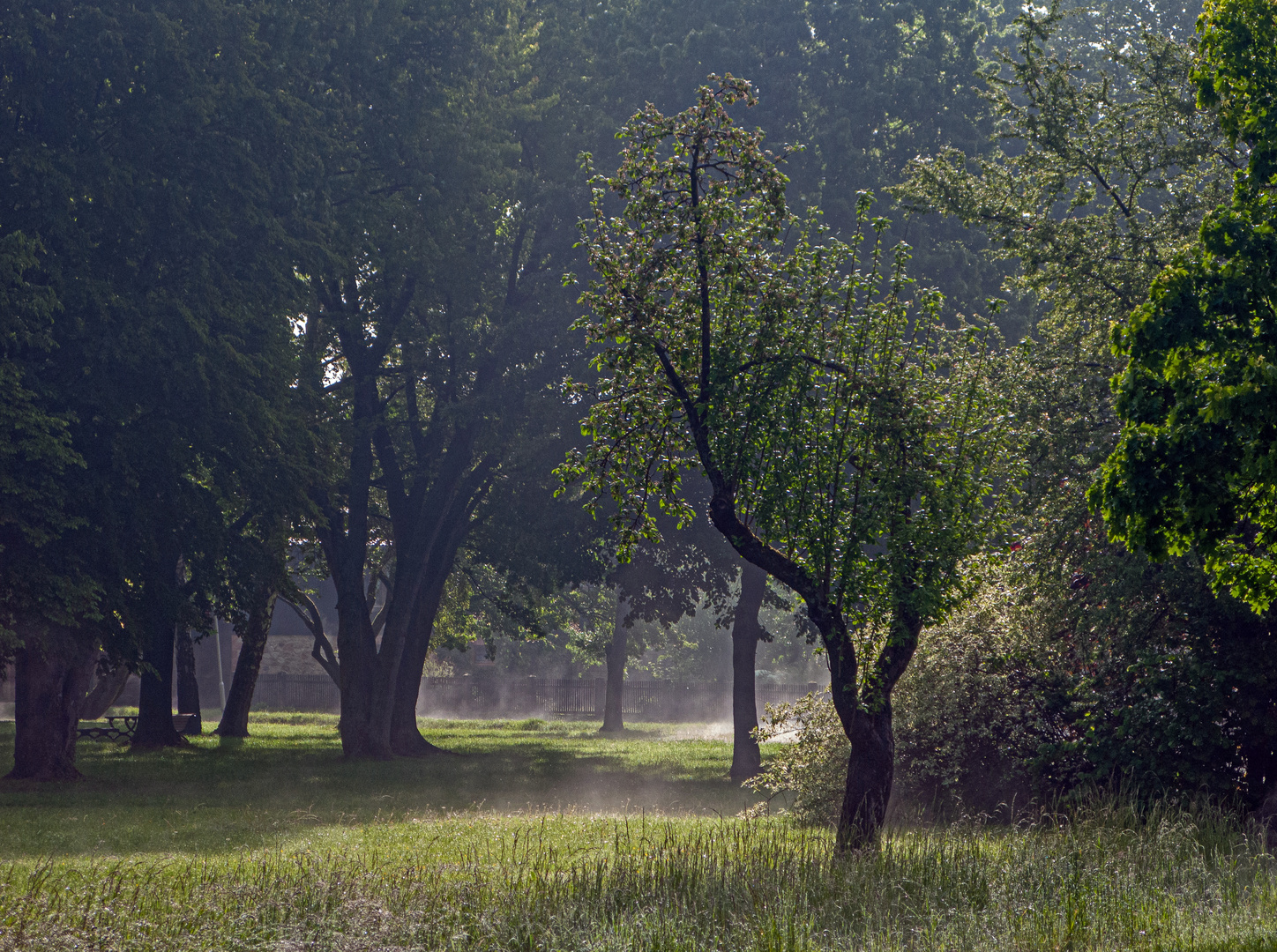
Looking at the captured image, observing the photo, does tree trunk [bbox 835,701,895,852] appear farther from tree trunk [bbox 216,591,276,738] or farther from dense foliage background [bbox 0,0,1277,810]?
tree trunk [bbox 216,591,276,738]

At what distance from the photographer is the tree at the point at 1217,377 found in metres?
7.59

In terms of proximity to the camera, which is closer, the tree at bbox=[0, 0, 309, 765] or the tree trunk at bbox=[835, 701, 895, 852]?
the tree trunk at bbox=[835, 701, 895, 852]

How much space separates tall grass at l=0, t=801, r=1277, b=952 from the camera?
28.0 feet

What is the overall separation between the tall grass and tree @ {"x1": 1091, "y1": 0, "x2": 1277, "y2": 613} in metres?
2.63

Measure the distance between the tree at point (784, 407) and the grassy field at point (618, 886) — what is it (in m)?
1.77

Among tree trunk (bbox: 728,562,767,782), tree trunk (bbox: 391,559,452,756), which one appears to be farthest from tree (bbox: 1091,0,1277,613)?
tree trunk (bbox: 391,559,452,756)

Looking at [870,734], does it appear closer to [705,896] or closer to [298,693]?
[705,896]

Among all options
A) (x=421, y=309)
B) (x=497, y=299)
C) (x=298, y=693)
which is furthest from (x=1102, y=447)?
(x=298, y=693)

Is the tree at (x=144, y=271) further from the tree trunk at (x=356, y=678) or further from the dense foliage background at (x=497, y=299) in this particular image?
the tree trunk at (x=356, y=678)

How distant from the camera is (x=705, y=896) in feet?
32.4

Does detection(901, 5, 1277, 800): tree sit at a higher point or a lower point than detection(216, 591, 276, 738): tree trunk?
higher

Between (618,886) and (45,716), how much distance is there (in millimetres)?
16828

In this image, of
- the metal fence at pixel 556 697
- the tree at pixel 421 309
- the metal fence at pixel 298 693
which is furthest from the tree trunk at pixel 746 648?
the metal fence at pixel 556 697

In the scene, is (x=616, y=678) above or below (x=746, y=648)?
below
